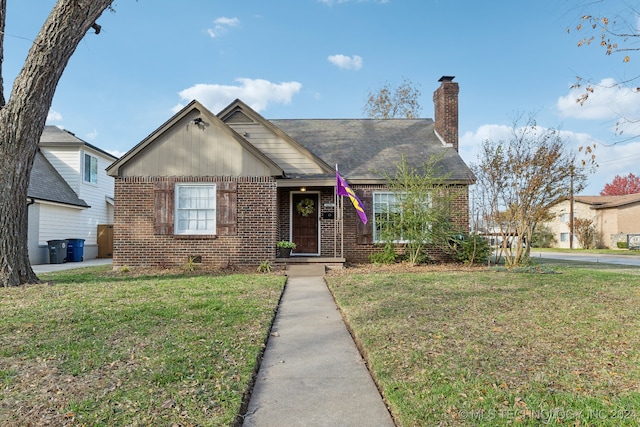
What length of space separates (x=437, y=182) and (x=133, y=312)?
939cm

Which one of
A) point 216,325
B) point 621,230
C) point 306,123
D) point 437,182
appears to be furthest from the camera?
point 621,230

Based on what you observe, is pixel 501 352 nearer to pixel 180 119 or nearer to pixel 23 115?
pixel 23 115

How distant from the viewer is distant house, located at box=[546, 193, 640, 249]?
30.2m

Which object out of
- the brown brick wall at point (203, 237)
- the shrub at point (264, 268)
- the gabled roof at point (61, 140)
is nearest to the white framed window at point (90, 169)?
the gabled roof at point (61, 140)

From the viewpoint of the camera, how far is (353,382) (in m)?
3.32

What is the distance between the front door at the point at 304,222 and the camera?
42.5 ft

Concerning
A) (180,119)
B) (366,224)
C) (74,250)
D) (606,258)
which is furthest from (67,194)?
(606,258)

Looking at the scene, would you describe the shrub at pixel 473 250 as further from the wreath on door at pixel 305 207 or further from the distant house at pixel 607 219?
the distant house at pixel 607 219

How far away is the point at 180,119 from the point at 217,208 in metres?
2.66

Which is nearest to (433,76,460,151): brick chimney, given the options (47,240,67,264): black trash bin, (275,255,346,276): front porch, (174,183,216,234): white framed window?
(275,255,346,276): front porch

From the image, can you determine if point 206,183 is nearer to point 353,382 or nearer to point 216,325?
point 216,325

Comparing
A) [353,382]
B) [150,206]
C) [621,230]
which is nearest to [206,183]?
[150,206]

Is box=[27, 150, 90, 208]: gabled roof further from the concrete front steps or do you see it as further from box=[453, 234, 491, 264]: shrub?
box=[453, 234, 491, 264]: shrub

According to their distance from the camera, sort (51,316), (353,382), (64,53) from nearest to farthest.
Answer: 1. (353,382)
2. (51,316)
3. (64,53)
